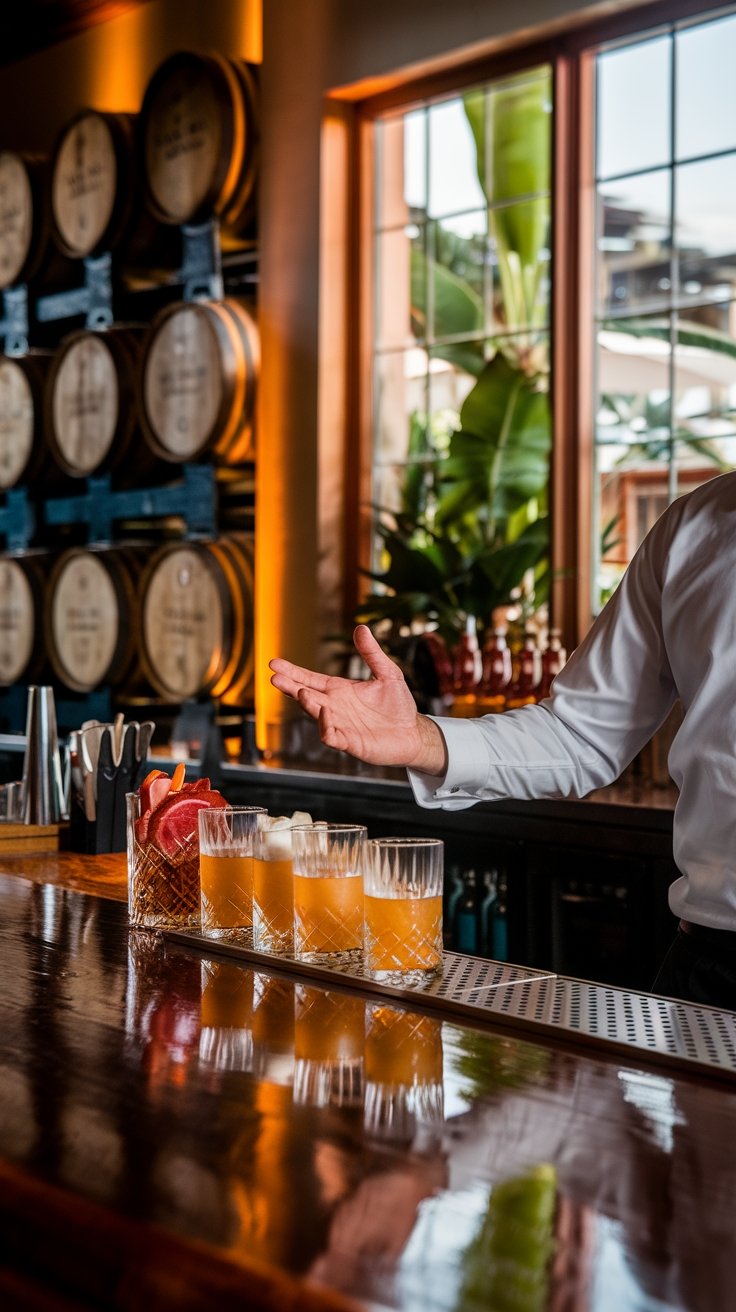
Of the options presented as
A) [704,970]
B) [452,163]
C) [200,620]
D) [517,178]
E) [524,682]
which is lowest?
[704,970]

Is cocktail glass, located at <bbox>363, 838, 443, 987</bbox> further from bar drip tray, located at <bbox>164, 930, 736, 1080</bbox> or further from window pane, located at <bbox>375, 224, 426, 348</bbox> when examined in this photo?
window pane, located at <bbox>375, 224, 426, 348</bbox>

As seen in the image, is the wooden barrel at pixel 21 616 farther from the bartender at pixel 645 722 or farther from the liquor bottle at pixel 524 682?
the bartender at pixel 645 722

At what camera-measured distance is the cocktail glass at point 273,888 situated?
1457 mm

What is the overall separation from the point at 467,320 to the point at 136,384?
4.12ft

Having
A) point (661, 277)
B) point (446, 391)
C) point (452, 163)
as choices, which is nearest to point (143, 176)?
point (452, 163)

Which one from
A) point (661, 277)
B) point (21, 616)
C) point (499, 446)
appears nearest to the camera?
point (661, 277)

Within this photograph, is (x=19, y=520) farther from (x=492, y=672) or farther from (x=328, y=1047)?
(x=328, y=1047)

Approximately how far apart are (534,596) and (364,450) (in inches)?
32.0

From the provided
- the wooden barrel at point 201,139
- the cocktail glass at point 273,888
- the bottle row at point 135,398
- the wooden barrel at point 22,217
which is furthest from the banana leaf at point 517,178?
the cocktail glass at point 273,888

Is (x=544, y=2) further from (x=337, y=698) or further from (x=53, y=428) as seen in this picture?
(x=337, y=698)

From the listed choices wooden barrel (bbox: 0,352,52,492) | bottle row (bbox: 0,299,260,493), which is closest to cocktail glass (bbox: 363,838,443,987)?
bottle row (bbox: 0,299,260,493)

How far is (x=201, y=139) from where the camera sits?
484 centimetres

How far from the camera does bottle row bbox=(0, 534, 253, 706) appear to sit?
475 centimetres

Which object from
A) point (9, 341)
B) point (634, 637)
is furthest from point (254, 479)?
point (634, 637)
